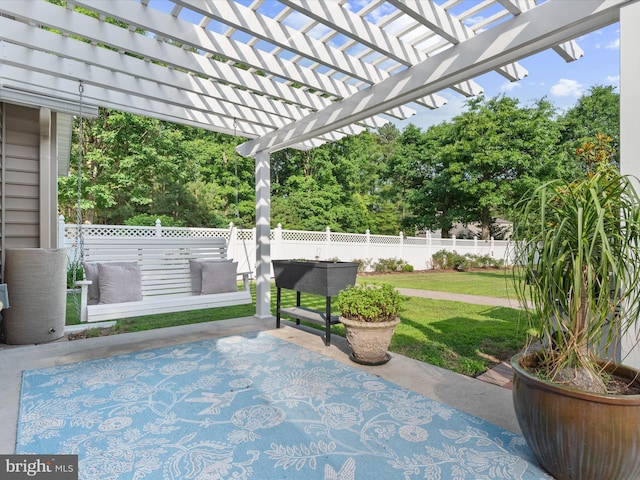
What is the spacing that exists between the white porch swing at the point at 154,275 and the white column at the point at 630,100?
11.0 feet

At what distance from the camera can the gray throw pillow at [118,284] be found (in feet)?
13.1

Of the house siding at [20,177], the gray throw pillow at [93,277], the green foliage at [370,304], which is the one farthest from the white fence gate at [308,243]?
the green foliage at [370,304]

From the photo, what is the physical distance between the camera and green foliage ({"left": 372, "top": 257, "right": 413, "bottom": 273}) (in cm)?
1255

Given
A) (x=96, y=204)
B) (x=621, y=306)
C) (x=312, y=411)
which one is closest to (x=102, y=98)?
(x=312, y=411)

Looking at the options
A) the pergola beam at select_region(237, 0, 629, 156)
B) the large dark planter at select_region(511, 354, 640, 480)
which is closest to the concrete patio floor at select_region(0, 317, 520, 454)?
the large dark planter at select_region(511, 354, 640, 480)

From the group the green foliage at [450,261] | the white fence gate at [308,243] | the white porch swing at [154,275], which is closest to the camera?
the white porch swing at [154,275]

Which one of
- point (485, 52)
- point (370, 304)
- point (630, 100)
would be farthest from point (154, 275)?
point (630, 100)

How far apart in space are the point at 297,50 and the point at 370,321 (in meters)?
2.27

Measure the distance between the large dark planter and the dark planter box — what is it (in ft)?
6.91

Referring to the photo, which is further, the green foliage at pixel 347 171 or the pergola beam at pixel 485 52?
the green foliage at pixel 347 171

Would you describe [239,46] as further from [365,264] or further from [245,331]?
[365,264]

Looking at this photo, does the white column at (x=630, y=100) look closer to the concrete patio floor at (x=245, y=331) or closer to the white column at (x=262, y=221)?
the concrete patio floor at (x=245, y=331)

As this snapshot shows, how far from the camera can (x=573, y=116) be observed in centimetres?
2120

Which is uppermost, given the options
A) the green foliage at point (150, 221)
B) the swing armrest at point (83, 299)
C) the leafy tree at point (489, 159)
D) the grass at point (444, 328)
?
the leafy tree at point (489, 159)
